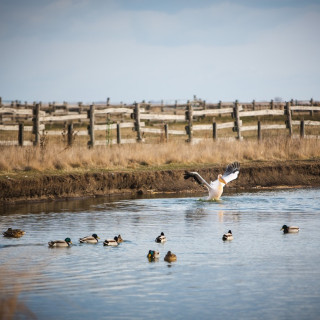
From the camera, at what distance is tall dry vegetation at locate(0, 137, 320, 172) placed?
83.3ft

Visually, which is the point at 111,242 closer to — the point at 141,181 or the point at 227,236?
the point at 227,236

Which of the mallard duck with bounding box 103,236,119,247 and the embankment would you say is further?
the embankment

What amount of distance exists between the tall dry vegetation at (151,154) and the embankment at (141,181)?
3.62 feet

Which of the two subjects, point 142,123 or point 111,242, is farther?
point 142,123

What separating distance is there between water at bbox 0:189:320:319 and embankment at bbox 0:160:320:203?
1.64m

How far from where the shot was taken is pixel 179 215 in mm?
19703

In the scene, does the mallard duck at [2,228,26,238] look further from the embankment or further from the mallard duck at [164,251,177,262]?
the embankment

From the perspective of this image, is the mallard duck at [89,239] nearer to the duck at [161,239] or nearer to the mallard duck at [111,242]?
the mallard duck at [111,242]

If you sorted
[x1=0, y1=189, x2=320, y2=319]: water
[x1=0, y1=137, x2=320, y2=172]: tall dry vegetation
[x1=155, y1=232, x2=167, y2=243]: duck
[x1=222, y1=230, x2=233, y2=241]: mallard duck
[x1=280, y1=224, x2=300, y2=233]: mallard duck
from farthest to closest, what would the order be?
[x1=0, y1=137, x2=320, y2=172]: tall dry vegetation, [x1=280, y1=224, x2=300, y2=233]: mallard duck, [x1=222, y1=230, x2=233, y2=241]: mallard duck, [x1=155, y1=232, x2=167, y2=243]: duck, [x1=0, y1=189, x2=320, y2=319]: water

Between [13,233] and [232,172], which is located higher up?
[232,172]

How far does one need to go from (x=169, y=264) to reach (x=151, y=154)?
570 inches

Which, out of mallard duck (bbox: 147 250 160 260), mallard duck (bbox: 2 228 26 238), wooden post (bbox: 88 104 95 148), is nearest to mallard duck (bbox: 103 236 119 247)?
mallard duck (bbox: 147 250 160 260)

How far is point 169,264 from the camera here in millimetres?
13758

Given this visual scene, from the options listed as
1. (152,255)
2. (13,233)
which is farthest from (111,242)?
(13,233)
